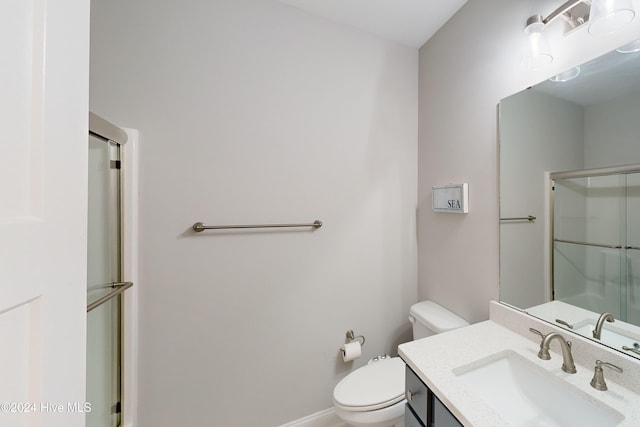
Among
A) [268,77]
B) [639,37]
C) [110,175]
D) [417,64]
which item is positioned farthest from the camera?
[417,64]

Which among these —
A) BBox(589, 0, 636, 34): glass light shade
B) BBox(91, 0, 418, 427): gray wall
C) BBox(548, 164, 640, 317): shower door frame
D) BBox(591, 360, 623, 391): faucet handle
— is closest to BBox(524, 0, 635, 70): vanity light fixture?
BBox(589, 0, 636, 34): glass light shade

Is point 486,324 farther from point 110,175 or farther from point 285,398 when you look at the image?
point 110,175

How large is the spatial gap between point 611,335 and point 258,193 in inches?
58.1

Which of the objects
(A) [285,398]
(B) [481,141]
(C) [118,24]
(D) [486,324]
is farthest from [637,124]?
(C) [118,24]

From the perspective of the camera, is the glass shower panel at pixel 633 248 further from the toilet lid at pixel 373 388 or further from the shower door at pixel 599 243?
the toilet lid at pixel 373 388

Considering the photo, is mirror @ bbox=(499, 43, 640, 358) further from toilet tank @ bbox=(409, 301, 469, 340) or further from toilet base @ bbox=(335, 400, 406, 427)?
toilet base @ bbox=(335, 400, 406, 427)

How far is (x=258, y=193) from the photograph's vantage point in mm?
1271

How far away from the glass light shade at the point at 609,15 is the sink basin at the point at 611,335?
95 centimetres

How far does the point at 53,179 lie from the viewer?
0.42 m

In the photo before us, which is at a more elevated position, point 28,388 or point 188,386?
point 28,388

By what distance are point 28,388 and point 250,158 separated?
1059mm

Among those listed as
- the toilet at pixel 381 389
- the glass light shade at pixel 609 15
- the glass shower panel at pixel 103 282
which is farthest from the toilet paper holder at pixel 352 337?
the glass light shade at pixel 609 15

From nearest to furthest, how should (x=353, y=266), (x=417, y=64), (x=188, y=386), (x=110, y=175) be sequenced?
(x=110, y=175), (x=188, y=386), (x=353, y=266), (x=417, y=64)

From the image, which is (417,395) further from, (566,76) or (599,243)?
(566,76)
